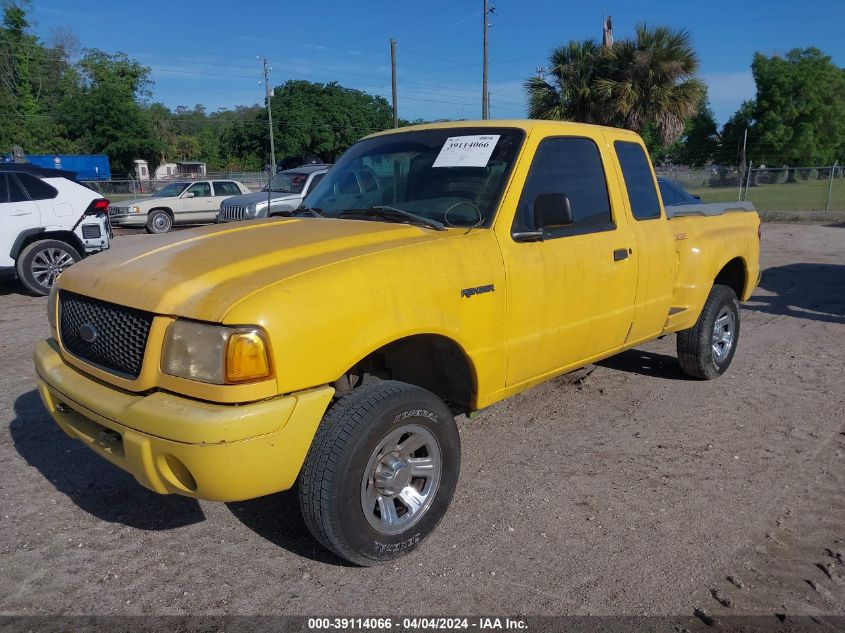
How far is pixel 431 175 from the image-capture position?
3.87 m

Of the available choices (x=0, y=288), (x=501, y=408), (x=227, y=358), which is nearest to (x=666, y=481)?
(x=501, y=408)

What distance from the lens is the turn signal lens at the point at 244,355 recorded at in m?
2.50

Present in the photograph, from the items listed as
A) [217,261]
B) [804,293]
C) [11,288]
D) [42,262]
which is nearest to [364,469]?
[217,261]

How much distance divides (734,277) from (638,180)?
1.95 m

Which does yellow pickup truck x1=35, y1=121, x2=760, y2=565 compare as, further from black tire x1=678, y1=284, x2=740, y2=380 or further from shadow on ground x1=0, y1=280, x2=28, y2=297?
shadow on ground x1=0, y1=280, x2=28, y2=297

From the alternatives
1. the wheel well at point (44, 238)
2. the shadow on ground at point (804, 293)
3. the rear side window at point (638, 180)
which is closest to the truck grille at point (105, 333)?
the rear side window at point (638, 180)

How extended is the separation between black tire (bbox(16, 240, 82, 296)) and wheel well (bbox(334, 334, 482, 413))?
7.58 m

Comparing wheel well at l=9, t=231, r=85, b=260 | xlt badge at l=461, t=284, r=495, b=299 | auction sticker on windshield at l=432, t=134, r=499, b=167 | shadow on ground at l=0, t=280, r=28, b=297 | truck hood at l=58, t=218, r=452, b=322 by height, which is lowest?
shadow on ground at l=0, t=280, r=28, b=297

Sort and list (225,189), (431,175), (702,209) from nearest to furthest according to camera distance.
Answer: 1. (431,175)
2. (702,209)
3. (225,189)

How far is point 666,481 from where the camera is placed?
3857mm

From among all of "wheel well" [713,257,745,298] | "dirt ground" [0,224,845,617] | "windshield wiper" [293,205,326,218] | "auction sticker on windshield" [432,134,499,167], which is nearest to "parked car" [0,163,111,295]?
"dirt ground" [0,224,845,617]

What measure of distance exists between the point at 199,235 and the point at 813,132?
2497 inches

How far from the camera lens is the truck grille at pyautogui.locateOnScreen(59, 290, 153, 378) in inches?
109

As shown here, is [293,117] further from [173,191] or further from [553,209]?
[553,209]
